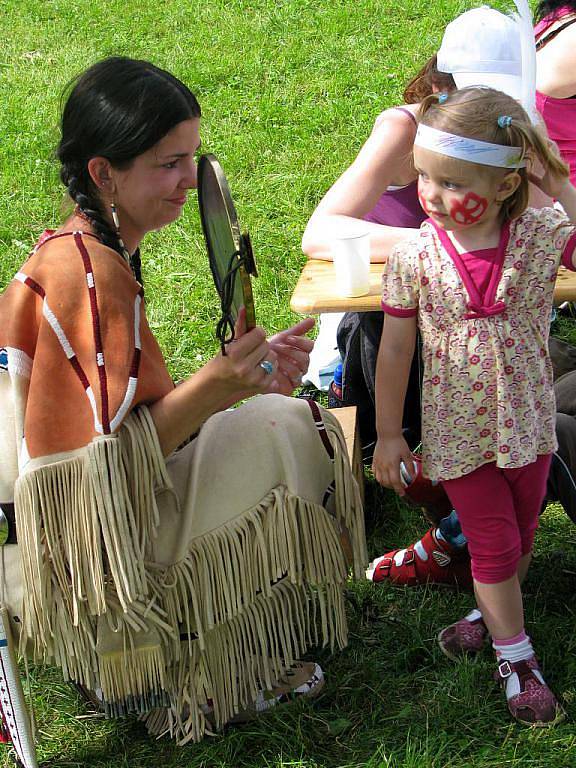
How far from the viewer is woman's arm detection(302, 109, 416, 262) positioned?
2.71 m

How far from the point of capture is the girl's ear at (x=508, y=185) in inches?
79.5

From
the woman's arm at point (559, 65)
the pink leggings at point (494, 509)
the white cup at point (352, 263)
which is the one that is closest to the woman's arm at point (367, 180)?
the white cup at point (352, 263)

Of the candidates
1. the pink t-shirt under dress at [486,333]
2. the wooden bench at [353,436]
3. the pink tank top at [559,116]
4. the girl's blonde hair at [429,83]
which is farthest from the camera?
the pink tank top at [559,116]

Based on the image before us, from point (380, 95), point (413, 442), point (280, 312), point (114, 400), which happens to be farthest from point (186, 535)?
point (380, 95)

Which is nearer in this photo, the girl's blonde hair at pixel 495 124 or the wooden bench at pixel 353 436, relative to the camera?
the girl's blonde hair at pixel 495 124

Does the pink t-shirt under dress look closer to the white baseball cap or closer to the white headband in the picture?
the white headband

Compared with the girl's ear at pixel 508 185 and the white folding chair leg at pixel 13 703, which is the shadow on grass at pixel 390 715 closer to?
the white folding chair leg at pixel 13 703

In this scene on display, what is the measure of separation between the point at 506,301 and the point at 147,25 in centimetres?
558

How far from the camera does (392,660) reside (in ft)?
8.05

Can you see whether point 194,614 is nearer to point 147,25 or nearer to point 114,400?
point 114,400

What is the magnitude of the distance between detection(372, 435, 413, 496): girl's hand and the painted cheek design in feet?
1.75

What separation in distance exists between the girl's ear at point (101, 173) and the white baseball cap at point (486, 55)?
3.30 ft

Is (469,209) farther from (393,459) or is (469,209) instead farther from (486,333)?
(393,459)

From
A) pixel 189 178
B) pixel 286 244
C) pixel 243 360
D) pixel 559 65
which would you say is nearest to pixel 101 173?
pixel 189 178
